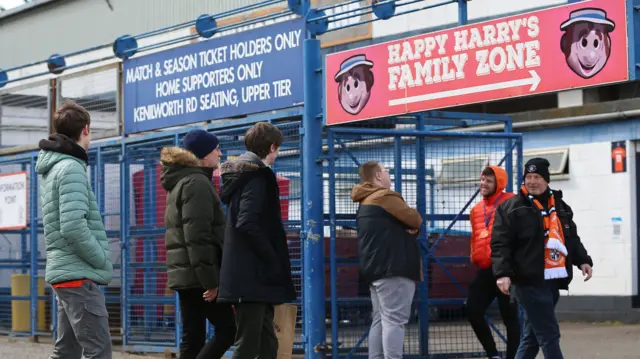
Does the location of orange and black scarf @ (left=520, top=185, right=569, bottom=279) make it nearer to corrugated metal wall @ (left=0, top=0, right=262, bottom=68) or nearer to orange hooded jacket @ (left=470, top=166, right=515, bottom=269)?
orange hooded jacket @ (left=470, top=166, right=515, bottom=269)

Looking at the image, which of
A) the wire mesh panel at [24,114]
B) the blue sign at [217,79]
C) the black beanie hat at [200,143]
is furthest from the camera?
the wire mesh panel at [24,114]

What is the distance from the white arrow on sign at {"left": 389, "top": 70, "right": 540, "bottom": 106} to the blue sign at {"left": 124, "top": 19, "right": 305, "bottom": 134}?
4.62 feet

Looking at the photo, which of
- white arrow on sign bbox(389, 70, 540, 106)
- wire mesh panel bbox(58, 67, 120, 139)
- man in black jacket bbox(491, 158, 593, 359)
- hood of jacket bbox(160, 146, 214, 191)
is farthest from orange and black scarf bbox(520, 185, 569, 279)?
wire mesh panel bbox(58, 67, 120, 139)

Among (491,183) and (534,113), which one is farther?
(534,113)

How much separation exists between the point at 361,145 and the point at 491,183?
1.24m

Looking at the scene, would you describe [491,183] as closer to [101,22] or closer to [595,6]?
[595,6]

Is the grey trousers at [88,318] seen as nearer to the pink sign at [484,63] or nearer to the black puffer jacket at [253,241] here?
the black puffer jacket at [253,241]

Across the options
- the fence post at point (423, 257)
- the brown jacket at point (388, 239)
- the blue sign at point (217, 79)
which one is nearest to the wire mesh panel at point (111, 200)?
the blue sign at point (217, 79)

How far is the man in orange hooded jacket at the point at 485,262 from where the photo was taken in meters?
9.48

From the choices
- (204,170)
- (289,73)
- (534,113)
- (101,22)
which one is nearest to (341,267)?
(289,73)

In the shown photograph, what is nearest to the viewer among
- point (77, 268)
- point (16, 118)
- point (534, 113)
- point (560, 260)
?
point (77, 268)

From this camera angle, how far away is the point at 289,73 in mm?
9883

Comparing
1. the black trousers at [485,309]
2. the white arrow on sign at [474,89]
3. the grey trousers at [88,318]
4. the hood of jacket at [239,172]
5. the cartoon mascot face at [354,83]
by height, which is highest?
the cartoon mascot face at [354,83]

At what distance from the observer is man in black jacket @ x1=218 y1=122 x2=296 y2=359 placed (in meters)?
6.85
